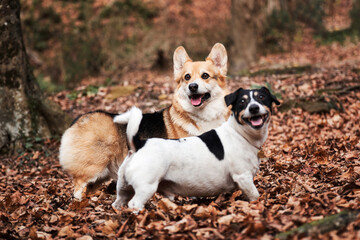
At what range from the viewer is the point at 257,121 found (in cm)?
425

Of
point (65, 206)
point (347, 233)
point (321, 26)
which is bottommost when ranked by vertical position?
point (65, 206)

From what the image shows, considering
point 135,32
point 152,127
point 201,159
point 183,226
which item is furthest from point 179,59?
point 135,32

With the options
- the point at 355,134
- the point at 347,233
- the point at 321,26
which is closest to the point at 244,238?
the point at 347,233

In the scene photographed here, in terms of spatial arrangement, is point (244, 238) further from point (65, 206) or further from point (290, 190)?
point (65, 206)

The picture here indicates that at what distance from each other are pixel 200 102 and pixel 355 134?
3457 millimetres

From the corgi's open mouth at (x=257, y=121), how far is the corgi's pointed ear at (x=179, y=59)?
83.1 inches

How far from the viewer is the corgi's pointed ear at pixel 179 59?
6090mm

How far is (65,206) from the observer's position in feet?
16.7

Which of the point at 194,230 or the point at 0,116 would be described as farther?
the point at 0,116

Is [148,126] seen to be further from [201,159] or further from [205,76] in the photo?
[201,159]

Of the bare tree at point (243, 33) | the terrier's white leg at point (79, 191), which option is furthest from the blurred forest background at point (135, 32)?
the terrier's white leg at point (79, 191)

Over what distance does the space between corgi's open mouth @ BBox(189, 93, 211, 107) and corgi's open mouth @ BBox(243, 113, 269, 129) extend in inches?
56.8

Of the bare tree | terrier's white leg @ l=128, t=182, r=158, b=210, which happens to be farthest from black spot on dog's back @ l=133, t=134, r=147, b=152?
the bare tree

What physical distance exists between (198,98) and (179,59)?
0.86m
